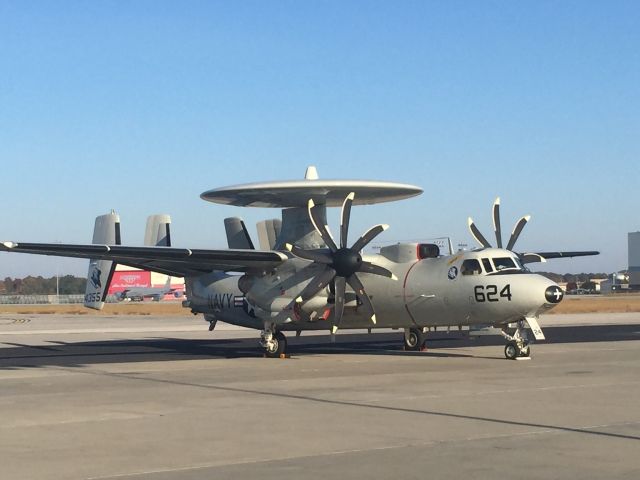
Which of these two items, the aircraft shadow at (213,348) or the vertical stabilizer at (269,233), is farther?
the vertical stabilizer at (269,233)

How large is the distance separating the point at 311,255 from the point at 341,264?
104cm

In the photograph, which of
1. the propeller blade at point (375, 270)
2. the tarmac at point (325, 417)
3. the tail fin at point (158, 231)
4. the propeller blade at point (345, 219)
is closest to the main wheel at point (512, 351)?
the tarmac at point (325, 417)

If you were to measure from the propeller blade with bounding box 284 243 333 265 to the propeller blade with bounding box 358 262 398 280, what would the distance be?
3.87 ft

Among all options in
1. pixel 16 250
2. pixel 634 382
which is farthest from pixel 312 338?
pixel 634 382

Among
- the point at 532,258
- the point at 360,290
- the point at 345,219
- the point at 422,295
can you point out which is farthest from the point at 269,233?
the point at 532,258

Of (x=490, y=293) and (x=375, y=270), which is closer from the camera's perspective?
(x=490, y=293)

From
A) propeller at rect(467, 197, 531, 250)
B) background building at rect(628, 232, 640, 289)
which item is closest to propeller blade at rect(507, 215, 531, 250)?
propeller at rect(467, 197, 531, 250)

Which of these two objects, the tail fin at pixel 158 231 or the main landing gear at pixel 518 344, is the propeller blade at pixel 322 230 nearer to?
the main landing gear at pixel 518 344

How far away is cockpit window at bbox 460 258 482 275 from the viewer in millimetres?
27219

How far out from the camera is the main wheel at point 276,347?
31.0 meters

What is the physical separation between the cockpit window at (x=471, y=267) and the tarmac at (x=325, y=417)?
2880 mm

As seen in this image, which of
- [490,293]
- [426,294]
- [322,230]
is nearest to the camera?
[490,293]

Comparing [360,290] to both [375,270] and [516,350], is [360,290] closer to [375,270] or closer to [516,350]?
[375,270]

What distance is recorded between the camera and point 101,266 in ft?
108
